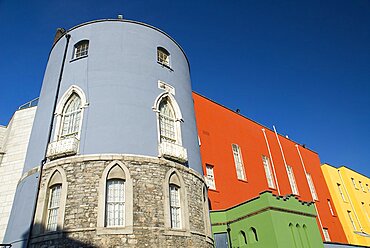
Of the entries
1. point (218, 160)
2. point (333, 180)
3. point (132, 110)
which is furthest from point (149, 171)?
point (333, 180)

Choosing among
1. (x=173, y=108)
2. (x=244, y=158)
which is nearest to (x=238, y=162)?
(x=244, y=158)

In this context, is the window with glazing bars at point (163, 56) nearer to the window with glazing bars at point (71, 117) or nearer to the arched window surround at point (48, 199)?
the window with glazing bars at point (71, 117)

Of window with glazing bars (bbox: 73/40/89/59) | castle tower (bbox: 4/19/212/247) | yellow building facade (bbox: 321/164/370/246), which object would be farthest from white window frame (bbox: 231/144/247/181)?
yellow building facade (bbox: 321/164/370/246)

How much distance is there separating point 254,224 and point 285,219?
1501mm

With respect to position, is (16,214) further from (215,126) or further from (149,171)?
(215,126)

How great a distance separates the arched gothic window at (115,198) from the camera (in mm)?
11320

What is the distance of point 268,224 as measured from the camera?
1395 centimetres

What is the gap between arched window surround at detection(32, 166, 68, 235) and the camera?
1121 centimetres

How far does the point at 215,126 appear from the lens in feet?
76.6

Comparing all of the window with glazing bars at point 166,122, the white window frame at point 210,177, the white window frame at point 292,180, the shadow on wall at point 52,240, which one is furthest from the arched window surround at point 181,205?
the white window frame at point 292,180

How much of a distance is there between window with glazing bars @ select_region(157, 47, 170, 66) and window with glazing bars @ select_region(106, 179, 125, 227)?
296 inches

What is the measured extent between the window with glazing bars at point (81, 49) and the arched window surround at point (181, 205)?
7.77m

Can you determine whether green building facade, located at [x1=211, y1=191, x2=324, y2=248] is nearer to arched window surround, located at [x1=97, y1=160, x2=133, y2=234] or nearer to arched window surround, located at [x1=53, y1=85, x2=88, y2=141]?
arched window surround, located at [x1=97, y1=160, x2=133, y2=234]

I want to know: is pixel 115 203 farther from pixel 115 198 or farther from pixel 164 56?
pixel 164 56
